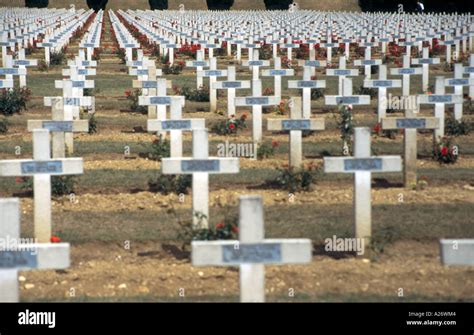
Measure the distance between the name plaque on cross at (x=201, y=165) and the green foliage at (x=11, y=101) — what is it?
11.1 m

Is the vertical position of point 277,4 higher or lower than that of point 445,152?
higher

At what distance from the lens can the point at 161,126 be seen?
468 inches

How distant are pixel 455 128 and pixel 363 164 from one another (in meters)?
7.98

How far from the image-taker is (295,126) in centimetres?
1284

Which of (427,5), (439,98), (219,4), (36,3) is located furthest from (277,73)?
(36,3)

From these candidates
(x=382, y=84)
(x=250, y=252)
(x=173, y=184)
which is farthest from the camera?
(x=382, y=84)

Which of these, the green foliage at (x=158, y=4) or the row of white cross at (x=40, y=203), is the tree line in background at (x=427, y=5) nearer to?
the green foliage at (x=158, y=4)

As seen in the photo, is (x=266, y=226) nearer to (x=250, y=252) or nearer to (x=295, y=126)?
(x=295, y=126)

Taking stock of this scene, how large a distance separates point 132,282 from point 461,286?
283 cm

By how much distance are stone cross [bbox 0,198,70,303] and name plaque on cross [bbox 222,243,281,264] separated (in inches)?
41.6

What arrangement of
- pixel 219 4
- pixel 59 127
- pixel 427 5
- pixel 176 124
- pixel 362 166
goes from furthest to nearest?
pixel 219 4 → pixel 427 5 → pixel 59 127 → pixel 176 124 → pixel 362 166

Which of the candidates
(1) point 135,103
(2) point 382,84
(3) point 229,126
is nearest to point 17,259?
(3) point 229,126

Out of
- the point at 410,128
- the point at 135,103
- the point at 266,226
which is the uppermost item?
the point at 410,128

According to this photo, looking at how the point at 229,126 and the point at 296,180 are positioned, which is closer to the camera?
the point at 296,180
